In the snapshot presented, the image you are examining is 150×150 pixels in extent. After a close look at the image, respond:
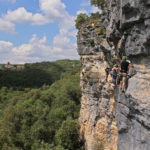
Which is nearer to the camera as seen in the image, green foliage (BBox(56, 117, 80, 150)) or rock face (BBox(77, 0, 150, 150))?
rock face (BBox(77, 0, 150, 150))

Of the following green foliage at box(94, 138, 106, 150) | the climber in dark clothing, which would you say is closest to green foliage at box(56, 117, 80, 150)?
green foliage at box(94, 138, 106, 150)

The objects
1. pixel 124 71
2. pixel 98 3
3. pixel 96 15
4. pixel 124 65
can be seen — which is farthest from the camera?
pixel 96 15

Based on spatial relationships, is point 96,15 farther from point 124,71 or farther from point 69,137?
point 69,137

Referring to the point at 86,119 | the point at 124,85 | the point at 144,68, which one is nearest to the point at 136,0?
the point at 144,68

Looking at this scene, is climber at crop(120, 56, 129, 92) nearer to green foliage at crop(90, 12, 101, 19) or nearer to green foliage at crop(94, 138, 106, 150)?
green foliage at crop(94, 138, 106, 150)

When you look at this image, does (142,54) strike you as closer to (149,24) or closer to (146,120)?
(149,24)

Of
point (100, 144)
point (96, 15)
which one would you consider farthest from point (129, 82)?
point (96, 15)

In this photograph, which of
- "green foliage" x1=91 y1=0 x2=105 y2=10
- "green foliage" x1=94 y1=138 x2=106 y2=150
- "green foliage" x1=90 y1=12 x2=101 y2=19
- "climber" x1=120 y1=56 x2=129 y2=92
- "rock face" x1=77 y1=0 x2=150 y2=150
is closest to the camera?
"rock face" x1=77 y1=0 x2=150 y2=150

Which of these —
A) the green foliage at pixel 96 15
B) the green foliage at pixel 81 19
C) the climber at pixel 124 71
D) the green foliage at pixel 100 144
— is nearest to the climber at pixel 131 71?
the climber at pixel 124 71

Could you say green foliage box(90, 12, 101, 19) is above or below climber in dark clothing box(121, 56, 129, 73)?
above

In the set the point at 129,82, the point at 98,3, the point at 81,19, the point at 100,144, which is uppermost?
the point at 98,3

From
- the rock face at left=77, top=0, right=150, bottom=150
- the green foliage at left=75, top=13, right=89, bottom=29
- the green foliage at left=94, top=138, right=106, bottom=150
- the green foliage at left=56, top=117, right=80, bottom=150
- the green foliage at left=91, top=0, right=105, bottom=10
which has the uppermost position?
the green foliage at left=91, top=0, right=105, bottom=10

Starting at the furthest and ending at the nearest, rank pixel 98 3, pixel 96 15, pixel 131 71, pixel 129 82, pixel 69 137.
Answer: pixel 69 137 → pixel 96 15 → pixel 98 3 → pixel 129 82 → pixel 131 71

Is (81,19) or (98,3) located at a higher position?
(98,3)
